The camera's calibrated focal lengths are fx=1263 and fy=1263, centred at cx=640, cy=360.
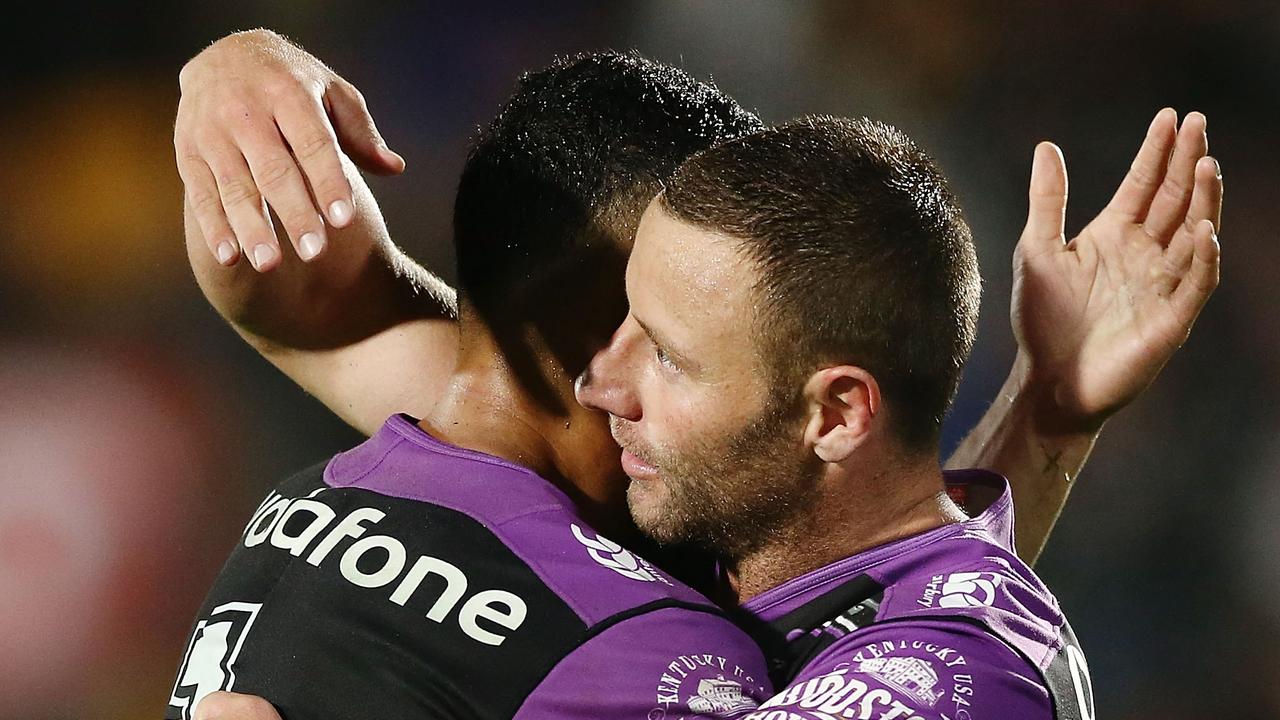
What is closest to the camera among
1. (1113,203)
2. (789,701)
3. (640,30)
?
(789,701)

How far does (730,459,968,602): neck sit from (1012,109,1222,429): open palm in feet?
1.80

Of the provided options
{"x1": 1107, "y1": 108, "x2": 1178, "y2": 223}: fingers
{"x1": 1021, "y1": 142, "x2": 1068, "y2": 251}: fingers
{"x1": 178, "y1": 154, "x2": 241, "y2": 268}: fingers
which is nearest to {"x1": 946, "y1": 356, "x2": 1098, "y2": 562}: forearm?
{"x1": 1021, "y1": 142, "x2": 1068, "y2": 251}: fingers

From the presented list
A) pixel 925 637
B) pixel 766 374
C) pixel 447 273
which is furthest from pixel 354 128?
pixel 447 273

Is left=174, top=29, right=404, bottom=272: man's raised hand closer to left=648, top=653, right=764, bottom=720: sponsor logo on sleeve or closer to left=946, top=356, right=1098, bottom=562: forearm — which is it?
left=648, top=653, right=764, bottom=720: sponsor logo on sleeve

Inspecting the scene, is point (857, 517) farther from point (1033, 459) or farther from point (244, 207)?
point (244, 207)

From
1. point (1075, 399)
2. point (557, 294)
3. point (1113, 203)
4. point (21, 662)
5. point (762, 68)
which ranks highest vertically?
point (762, 68)

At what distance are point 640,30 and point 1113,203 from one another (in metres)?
3.23

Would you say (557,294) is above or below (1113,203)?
below

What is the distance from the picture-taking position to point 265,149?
4.91 ft

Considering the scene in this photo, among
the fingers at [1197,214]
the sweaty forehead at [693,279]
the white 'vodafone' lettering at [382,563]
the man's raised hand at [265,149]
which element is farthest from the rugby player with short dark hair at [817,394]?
the fingers at [1197,214]

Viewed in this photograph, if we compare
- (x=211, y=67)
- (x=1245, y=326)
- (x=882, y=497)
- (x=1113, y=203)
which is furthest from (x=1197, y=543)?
(x=211, y=67)

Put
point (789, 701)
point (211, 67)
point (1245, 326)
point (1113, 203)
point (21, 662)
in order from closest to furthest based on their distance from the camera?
point (789, 701)
point (211, 67)
point (1113, 203)
point (21, 662)
point (1245, 326)

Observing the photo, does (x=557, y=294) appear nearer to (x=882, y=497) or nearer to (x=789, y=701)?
(x=882, y=497)

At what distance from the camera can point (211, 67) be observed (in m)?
1.71
